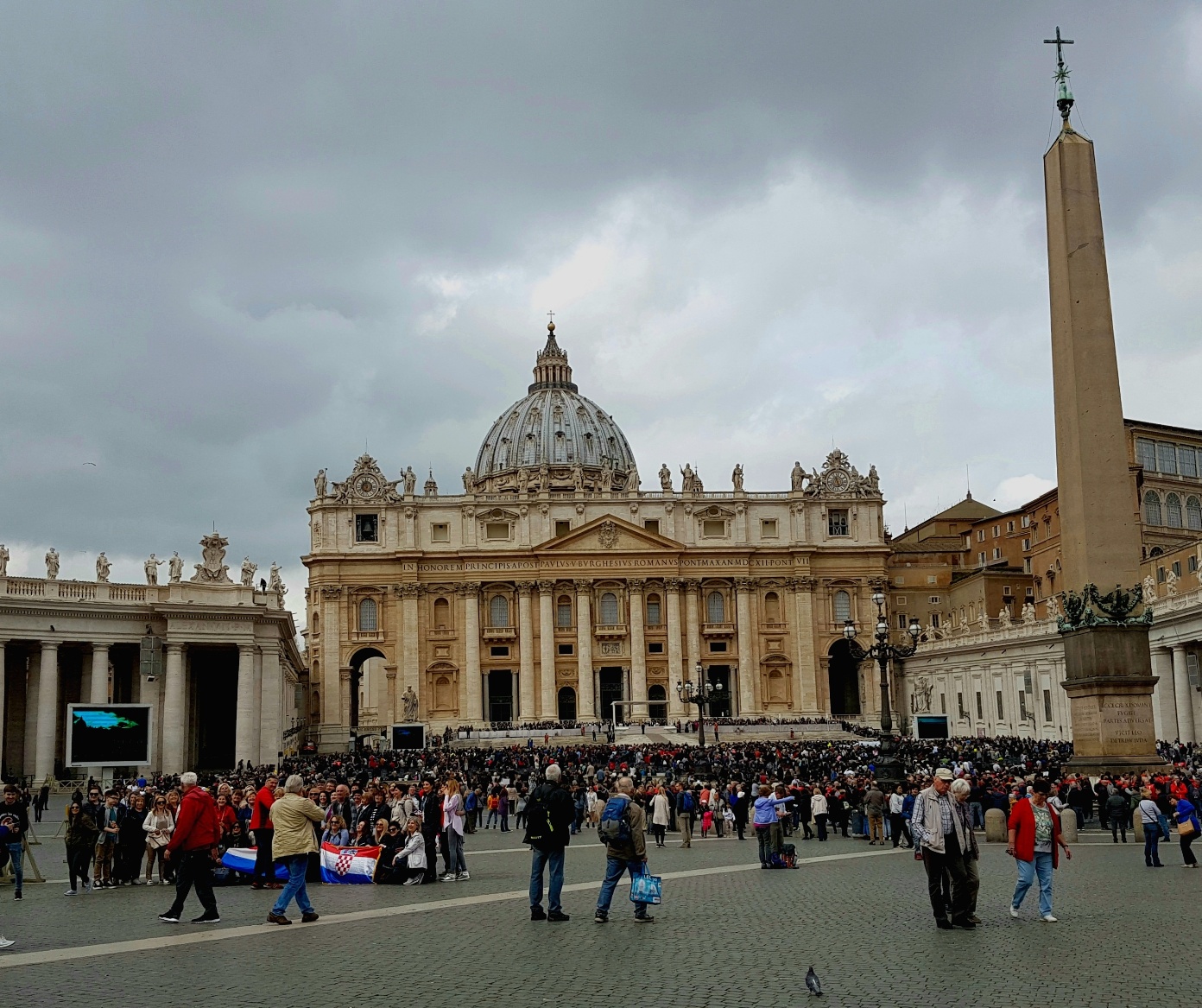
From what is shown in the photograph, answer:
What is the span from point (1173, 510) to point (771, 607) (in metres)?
26.8

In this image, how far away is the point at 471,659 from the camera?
260 ft

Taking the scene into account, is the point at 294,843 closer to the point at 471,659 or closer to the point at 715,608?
the point at 471,659

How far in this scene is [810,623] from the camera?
268 feet

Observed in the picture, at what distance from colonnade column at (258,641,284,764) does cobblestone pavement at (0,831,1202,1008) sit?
29313 mm

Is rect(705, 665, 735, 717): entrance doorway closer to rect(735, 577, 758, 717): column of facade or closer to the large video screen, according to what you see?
rect(735, 577, 758, 717): column of facade

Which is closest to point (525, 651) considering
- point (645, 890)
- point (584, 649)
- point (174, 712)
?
point (584, 649)

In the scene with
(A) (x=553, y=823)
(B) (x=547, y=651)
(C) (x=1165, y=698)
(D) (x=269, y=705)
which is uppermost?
(B) (x=547, y=651)

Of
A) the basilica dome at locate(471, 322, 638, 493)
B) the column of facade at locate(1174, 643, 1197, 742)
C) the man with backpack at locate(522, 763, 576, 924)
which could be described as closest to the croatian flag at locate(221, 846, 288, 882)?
the man with backpack at locate(522, 763, 576, 924)

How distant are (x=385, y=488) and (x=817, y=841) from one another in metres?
62.2

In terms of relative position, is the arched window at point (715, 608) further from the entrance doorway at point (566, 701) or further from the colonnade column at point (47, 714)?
the colonnade column at point (47, 714)

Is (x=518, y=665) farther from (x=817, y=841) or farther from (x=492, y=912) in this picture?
(x=492, y=912)

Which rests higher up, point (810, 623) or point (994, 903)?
point (810, 623)

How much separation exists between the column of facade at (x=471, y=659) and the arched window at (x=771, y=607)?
61.0 ft

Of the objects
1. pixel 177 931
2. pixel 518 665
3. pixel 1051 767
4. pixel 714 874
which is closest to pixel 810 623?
pixel 518 665
